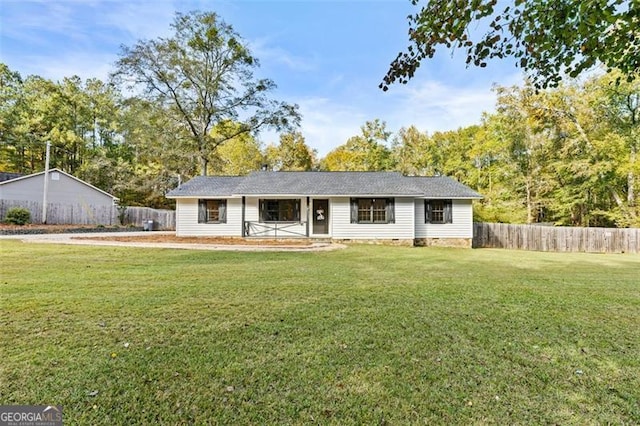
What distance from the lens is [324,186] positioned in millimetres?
15359

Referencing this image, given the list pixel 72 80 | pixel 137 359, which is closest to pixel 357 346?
pixel 137 359

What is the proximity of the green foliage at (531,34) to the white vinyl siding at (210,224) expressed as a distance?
1328 cm

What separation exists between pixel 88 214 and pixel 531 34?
78.0 ft

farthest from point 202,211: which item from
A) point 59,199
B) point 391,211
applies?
point 59,199

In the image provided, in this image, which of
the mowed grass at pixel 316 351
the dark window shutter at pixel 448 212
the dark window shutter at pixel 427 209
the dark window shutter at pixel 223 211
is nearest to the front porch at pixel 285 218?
the dark window shutter at pixel 223 211

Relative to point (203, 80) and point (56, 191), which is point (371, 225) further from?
point (56, 191)

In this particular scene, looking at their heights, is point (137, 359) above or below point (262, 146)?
below

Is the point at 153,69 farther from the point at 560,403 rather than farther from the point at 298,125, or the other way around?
the point at 560,403

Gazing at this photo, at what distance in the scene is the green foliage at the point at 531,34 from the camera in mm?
2598

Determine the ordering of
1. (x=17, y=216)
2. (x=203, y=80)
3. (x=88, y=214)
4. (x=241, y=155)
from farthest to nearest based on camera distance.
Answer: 1. (x=241, y=155)
2. (x=203, y=80)
3. (x=88, y=214)
4. (x=17, y=216)

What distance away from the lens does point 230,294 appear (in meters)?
4.98

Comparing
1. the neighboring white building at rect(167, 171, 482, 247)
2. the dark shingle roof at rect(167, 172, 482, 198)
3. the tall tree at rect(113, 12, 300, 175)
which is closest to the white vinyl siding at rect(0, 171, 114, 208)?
the tall tree at rect(113, 12, 300, 175)

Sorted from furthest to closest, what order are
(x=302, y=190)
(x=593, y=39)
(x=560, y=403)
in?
1. (x=302, y=190)
2. (x=593, y=39)
3. (x=560, y=403)

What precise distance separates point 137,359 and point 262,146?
34.6 metres
